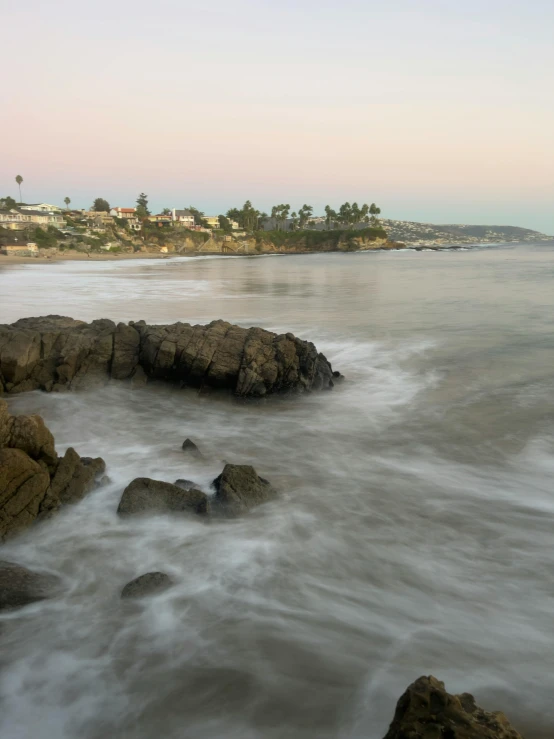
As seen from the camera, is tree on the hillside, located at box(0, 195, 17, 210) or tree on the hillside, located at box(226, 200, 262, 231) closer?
tree on the hillside, located at box(0, 195, 17, 210)

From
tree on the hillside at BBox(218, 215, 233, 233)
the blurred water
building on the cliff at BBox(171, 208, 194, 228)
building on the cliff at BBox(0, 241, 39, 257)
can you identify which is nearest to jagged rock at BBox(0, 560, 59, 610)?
the blurred water

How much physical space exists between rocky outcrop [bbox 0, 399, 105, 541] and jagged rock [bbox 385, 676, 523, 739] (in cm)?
447

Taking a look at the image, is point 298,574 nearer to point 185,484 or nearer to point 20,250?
point 185,484

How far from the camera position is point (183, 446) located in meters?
8.32

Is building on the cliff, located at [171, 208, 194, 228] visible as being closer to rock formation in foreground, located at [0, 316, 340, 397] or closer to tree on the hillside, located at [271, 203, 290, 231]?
tree on the hillside, located at [271, 203, 290, 231]

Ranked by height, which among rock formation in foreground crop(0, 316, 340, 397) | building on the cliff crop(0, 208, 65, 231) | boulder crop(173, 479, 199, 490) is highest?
building on the cliff crop(0, 208, 65, 231)

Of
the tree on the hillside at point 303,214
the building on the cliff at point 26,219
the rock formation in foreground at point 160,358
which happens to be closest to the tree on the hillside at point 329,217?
the tree on the hillside at point 303,214

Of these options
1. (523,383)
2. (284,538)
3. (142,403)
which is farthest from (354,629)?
(523,383)

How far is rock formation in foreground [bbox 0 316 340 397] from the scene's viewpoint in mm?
10727

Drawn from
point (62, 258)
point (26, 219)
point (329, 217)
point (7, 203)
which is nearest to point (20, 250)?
point (62, 258)

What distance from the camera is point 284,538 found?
235 inches

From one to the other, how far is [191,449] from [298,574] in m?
3.27

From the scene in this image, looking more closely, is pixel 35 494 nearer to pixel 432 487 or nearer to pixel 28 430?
pixel 28 430

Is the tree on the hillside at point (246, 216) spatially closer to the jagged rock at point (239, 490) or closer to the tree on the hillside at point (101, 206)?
the tree on the hillside at point (101, 206)
